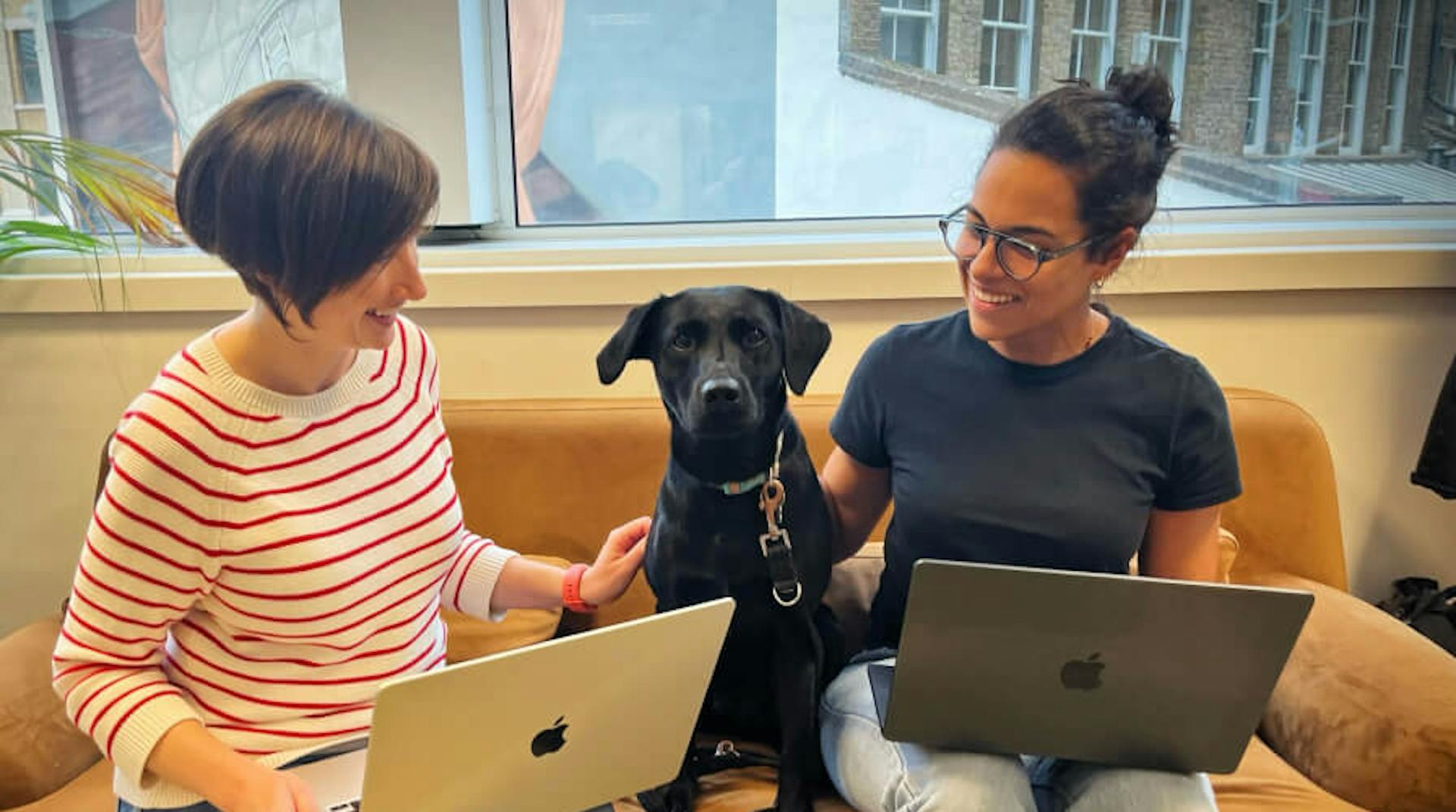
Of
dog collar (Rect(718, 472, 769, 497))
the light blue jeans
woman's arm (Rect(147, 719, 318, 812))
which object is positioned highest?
dog collar (Rect(718, 472, 769, 497))

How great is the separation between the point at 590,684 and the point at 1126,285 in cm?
138

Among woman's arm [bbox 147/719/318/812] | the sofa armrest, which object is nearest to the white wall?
the sofa armrest

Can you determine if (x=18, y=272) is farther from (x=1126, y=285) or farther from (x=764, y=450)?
(x=1126, y=285)

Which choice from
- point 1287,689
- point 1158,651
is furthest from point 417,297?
point 1287,689

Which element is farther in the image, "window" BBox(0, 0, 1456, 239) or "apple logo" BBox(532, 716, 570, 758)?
"window" BBox(0, 0, 1456, 239)

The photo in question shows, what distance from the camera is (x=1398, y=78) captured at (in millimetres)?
2107

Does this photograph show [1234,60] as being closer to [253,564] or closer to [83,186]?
[253,564]

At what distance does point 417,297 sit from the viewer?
1.01 meters

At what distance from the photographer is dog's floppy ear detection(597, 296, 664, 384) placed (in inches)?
50.3

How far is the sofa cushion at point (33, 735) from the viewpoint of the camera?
1.29 metres

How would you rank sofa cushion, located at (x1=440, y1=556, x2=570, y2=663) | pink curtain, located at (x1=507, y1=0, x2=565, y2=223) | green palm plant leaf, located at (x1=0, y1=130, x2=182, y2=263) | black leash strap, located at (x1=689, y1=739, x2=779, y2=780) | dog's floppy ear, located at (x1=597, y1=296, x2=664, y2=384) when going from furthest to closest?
pink curtain, located at (x1=507, y1=0, x2=565, y2=223) < green palm plant leaf, located at (x1=0, y1=130, x2=182, y2=263) < sofa cushion, located at (x1=440, y1=556, x2=570, y2=663) < black leash strap, located at (x1=689, y1=739, x2=779, y2=780) < dog's floppy ear, located at (x1=597, y1=296, x2=664, y2=384)

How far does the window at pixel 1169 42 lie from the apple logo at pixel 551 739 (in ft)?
6.06

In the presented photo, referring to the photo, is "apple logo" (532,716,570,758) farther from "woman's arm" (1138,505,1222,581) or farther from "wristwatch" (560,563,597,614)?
"woman's arm" (1138,505,1222,581)

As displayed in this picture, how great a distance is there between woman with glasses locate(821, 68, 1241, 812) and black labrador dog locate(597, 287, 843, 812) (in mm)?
77
